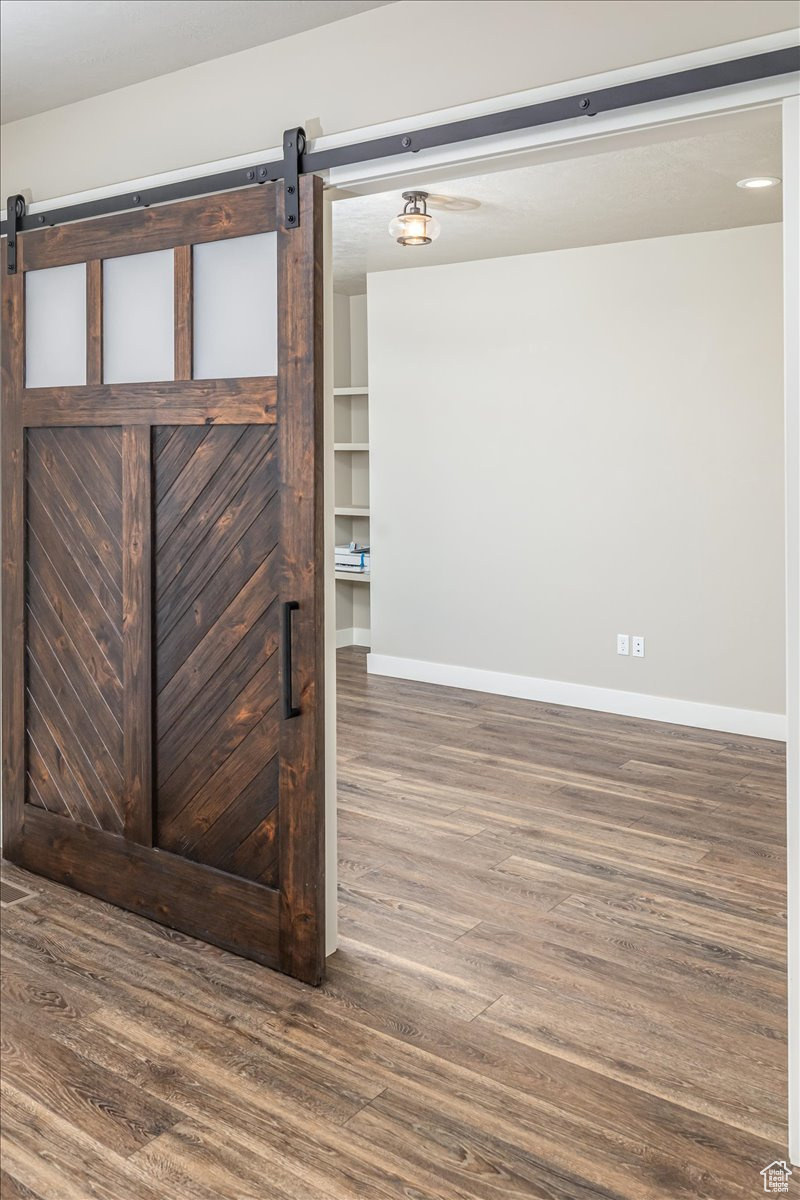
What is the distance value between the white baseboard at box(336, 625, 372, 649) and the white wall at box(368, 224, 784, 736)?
32.3 inches

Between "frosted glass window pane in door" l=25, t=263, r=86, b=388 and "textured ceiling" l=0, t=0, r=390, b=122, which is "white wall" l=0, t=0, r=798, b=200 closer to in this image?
"textured ceiling" l=0, t=0, r=390, b=122

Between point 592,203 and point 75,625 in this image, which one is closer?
point 75,625

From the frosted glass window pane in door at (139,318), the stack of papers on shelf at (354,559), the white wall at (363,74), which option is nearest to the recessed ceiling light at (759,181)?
the white wall at (363,74)

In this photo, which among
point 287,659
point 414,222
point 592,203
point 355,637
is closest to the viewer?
point 287,659

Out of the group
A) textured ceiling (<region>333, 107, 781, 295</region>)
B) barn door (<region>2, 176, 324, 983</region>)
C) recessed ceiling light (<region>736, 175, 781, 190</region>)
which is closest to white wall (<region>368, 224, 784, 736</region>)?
textured ceiling (<region>333, 107, 781, 295</region>)

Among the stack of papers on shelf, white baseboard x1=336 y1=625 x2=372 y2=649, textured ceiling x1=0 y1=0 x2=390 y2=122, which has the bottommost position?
white baseboard x1=336 y1=625 x2=372 y2=649

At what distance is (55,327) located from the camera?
121 inches

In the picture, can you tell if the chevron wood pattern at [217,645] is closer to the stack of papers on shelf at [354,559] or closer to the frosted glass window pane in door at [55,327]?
the frosted glass window pane in door at [55,327]

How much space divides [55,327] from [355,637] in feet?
14.7

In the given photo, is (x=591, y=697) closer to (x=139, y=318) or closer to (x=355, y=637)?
(x=355, y=637)

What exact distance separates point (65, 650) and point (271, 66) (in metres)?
1.86

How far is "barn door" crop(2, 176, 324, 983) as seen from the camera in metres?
2.51

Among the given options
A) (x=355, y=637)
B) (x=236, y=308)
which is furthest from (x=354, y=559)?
(x=236, y=308)

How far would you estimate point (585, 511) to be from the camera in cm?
540
